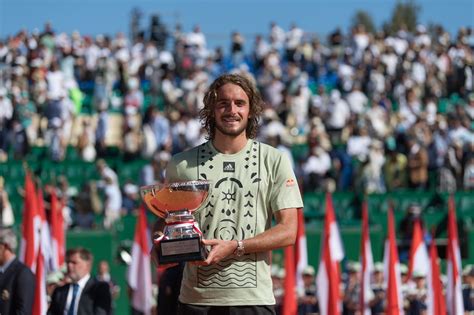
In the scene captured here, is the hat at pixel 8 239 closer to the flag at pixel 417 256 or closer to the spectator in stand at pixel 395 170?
the flag at pixel 417 256

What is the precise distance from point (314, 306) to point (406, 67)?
534 inches

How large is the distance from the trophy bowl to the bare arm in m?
0.05

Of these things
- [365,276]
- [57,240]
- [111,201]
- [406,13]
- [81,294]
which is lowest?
[81,294]

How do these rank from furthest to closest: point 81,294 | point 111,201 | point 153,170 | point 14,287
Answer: point 153,170
point 111,201
point 81,294
point 14,287

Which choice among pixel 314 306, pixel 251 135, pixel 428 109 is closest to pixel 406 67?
pixel 428 109

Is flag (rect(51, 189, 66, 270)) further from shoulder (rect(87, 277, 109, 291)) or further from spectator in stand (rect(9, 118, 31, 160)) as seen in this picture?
spectator in stand (rect(9, 118, 31, 160))

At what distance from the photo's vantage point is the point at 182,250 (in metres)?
4.78

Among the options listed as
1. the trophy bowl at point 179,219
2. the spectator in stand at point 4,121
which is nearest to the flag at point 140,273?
the spectator in stand at point 4,121

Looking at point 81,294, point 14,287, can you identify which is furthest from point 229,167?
point 81,294

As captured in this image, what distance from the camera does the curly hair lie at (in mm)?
5121

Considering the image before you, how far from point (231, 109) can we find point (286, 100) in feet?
64.3

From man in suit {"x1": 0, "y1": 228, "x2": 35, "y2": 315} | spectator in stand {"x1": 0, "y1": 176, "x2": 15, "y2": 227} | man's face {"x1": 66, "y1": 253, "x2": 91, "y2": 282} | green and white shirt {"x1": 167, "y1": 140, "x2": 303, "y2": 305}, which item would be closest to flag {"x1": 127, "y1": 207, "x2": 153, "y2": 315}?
spectator in stand {"x1": 0, "y1": 176, "x2": 15, "y2": 227}

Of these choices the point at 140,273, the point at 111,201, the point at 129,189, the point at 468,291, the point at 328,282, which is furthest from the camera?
the point at 129,189

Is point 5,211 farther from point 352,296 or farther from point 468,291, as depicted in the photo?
point 468,291
